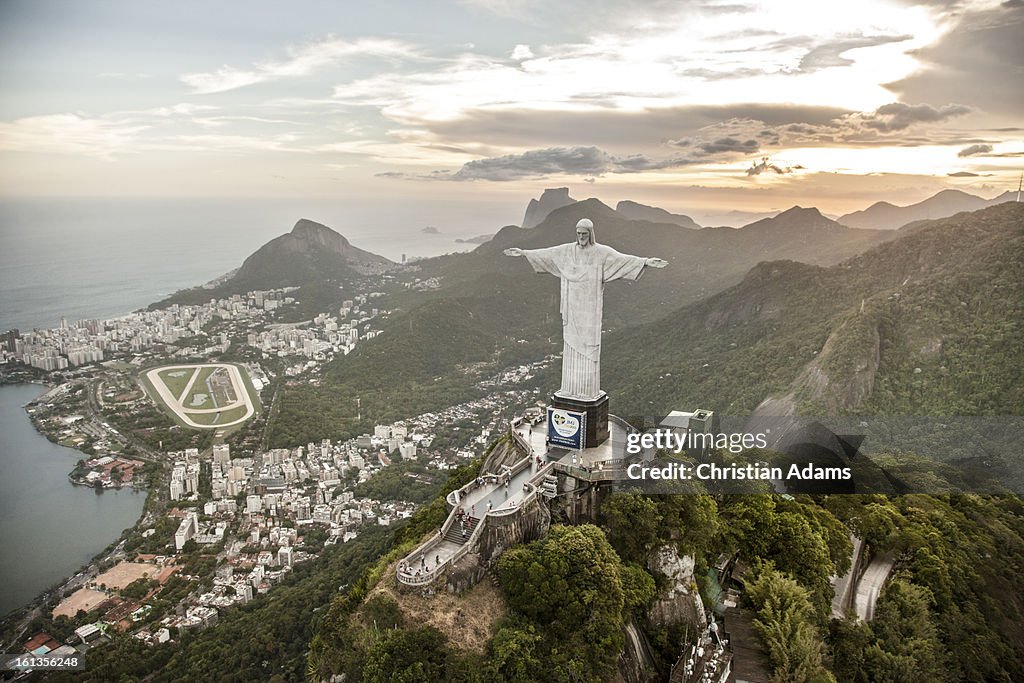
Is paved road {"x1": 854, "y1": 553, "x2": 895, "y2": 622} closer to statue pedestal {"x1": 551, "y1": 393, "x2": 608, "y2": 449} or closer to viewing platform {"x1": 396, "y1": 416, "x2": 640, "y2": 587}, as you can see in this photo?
viewing platform {"x1": 396, "y1": 416, "x2": 640, "y2": 587}

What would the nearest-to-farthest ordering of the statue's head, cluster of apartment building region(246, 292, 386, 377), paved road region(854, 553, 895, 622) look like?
the statue's head, paved road region(854, 553, 895, 622), cluster of apartment building region(246, 292, 386, 377)

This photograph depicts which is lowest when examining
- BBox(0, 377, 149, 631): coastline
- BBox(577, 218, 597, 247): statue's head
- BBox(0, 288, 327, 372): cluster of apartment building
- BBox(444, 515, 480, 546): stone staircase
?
BBox(0, 377, 149, 631): coastline

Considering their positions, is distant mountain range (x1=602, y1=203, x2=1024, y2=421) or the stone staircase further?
distant mountain range (x1=602, y1=203, x2=1024, y2=421)

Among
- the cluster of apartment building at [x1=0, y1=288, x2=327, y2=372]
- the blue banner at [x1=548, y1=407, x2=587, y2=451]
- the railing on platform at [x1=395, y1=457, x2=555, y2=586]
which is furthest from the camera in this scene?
the cluster of apartment building at [x1=0, y1=288, x2=327, y2=372]

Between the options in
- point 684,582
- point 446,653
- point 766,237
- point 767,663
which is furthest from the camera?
point 766,237

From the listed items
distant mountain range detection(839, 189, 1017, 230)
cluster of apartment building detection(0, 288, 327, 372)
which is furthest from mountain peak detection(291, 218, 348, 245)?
distant mountain range detection(839, 189, 1017, 230)

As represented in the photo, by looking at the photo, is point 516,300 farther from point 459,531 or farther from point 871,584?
point 459,531

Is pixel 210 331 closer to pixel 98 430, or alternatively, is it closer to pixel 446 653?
pixel 98 430

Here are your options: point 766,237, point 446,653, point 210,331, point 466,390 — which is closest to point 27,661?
point 446,653
